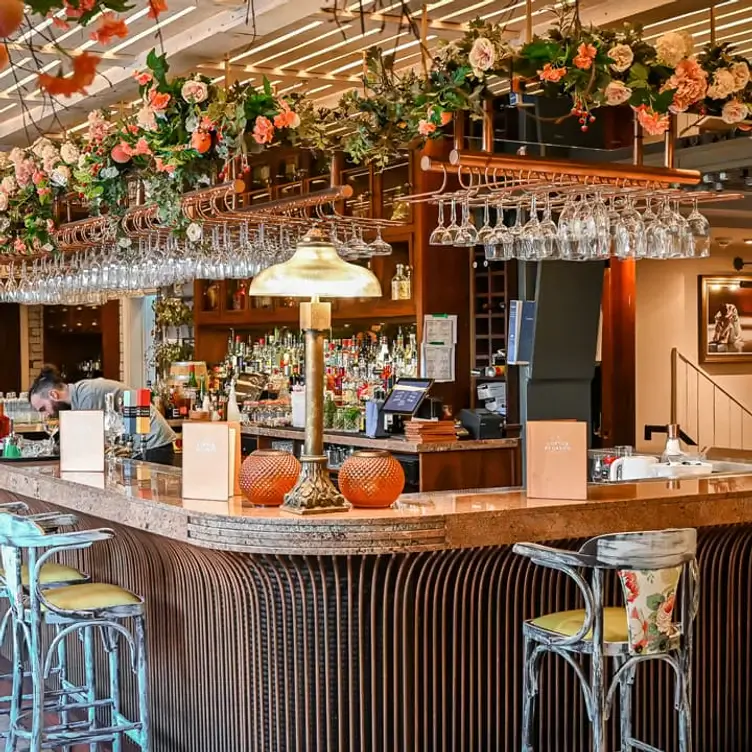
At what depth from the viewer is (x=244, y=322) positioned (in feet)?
35.0

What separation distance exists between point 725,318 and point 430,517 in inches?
399

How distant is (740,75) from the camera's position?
4.69 m

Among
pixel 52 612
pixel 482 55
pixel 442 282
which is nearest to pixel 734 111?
pixel 482 55

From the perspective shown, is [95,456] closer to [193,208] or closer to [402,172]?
[193,208]

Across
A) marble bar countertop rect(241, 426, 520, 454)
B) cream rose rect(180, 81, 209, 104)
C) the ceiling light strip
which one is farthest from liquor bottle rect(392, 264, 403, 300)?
cream rose rect(180, 81, 209, 104)

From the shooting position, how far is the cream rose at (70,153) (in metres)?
6.27

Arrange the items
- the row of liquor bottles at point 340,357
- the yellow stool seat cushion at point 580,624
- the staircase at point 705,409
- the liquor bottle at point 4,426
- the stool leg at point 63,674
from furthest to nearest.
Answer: the staircase at point 705,409
the row of liquor bottles at point 340,357
the liquor bottle at point 4,426
the stool leg at point 63,674
the yellow stool seat cushion at point 580,624

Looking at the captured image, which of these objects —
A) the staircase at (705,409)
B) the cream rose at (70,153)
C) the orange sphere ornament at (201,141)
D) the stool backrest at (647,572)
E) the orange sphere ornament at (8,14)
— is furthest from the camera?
the staircase at (705,409)

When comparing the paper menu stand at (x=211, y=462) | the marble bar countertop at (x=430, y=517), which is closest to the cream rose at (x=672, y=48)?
the marble bar countertop at (x=430, y=517)

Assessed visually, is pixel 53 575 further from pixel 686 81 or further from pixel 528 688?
pixel 686 81

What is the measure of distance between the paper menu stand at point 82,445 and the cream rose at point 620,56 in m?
2.71

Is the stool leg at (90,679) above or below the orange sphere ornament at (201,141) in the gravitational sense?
below

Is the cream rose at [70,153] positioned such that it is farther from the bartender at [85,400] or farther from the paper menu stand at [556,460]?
the paper menu stand at [556,460]

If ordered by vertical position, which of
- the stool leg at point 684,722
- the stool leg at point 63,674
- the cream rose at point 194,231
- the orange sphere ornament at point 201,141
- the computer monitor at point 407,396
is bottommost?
the stool leg at point 63,674
